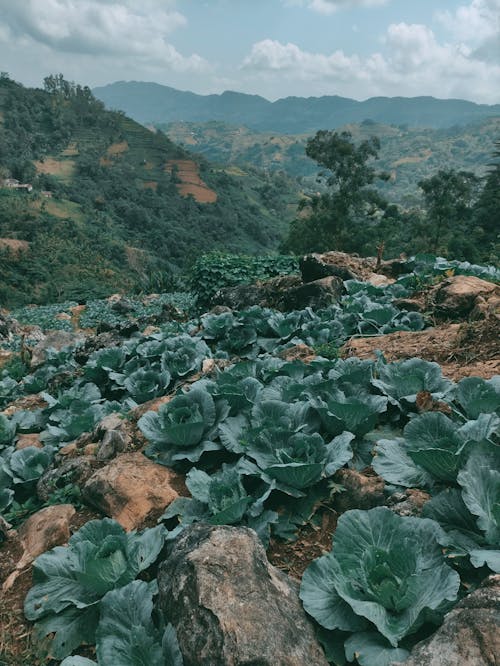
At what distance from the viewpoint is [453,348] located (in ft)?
14.4

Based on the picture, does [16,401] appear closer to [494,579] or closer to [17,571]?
[17,571]

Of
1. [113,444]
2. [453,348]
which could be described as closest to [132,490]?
[113,444]

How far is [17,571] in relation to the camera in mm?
2711

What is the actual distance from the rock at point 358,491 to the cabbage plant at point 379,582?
1.49 ft

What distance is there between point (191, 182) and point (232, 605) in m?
103

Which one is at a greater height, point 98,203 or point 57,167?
point 57,167

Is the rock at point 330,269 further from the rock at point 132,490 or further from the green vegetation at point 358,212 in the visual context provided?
the green vegetation at point 358,212

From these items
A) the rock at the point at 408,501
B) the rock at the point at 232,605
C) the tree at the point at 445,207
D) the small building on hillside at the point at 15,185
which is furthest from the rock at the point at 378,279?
the small building on hillside at the point at 15,185

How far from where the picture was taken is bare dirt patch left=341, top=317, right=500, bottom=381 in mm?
3945

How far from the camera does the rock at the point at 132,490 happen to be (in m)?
2.92

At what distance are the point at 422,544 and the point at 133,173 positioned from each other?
10101 centimetres

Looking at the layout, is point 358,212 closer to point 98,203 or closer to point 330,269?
point 330,269

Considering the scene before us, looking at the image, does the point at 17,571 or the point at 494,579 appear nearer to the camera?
the point at 494,579

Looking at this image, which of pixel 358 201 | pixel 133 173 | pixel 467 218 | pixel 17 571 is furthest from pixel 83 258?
pixel 17 571
